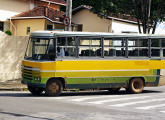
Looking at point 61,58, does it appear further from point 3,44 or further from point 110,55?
point 3,44

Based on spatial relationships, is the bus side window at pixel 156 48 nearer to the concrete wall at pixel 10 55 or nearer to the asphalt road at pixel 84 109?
the asphalt road at pixel 84 109

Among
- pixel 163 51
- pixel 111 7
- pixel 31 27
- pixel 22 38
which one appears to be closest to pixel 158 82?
pixel 163 51

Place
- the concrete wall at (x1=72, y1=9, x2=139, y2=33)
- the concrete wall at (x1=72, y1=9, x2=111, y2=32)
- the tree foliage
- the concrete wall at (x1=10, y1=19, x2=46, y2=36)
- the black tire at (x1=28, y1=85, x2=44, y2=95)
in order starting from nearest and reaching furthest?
the black tire at (x1=28, y1=85, x2=44, y2=95)
the tree foliage
the concrete wall at (x1=72, y1=9, x2=139, y2=33)
the concrete wall at (x1=72, y1=9, x2=111, y2=32)
the concrete wall at (x1=10, y1=19, x2=46, y2=36)

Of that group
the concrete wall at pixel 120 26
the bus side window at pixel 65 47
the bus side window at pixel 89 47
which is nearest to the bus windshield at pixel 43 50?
the bus side window at pixel 65 47

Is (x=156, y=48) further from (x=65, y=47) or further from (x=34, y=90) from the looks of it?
(x=34, y=90)

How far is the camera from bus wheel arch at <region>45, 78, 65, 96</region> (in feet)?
61.5

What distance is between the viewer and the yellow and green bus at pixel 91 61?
61.6ft

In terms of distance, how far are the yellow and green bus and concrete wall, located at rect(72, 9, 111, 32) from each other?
1815cm

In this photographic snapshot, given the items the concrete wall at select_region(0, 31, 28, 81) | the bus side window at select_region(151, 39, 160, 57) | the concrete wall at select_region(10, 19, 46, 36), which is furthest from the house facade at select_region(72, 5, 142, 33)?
the bus side window at select_region(151, 39, 160, 57)

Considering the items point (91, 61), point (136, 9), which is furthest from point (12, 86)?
point (136, 9)

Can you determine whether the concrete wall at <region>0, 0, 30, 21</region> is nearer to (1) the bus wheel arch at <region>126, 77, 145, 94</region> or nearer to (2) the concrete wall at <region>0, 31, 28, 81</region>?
(2) the concrete wall at <region>0, 31, 28, 81</region>

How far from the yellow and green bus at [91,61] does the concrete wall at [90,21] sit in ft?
59.5

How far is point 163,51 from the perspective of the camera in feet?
71.2

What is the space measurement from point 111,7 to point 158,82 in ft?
35.3
